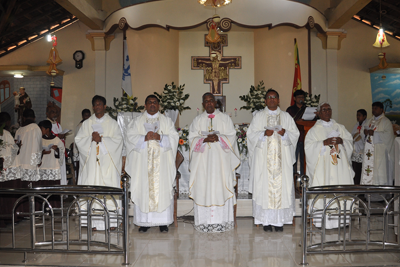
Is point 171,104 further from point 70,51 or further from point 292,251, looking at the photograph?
point 70,51

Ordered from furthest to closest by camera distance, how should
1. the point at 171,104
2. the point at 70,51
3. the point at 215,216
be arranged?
the point at 70,51 → the point at 171,104 → the point at 215,216

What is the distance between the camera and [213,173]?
6309 millimetres

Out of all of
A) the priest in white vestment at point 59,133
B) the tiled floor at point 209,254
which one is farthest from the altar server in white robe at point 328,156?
the priest in white vestment at point 59,133

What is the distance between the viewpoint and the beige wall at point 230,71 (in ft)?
42.1

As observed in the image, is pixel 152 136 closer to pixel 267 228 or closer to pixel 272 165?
pixel 272 165

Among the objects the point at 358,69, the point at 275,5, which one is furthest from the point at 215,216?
the point at 358,69

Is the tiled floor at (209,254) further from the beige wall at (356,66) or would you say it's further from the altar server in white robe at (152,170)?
the beige wall at (356,66)

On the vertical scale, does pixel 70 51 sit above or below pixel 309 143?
above

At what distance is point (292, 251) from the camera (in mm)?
5156

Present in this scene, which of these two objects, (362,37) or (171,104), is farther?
(362,37)

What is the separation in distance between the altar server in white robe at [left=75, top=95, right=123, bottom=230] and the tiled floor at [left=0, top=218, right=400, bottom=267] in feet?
2.98

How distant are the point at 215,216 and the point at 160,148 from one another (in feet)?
4.87

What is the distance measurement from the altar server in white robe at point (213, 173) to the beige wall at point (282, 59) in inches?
247

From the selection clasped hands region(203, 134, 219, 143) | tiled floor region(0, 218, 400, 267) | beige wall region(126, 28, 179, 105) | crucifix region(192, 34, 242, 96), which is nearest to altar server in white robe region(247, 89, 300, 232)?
tiled floor region(0, 218, 400, 267)
